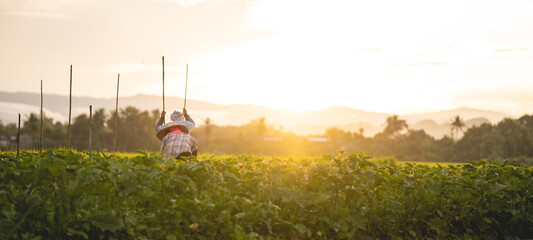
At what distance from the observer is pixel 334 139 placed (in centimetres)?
13000

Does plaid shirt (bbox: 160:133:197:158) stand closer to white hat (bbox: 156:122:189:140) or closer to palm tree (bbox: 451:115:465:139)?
white hat (bbox: 156:122:189:140)

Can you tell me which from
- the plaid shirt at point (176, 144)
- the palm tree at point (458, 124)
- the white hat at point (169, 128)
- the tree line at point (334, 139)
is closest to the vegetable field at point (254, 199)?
the plaid shirt at point (176, 144)

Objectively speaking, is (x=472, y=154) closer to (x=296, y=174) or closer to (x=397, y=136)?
(x=397, y=136)

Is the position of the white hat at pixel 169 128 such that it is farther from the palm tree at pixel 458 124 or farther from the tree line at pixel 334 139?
the palm tree at pixel 458 124

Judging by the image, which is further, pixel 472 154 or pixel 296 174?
pixel 472 154

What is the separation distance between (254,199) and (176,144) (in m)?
4.28

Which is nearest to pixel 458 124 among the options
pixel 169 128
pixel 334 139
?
pixel 334 139

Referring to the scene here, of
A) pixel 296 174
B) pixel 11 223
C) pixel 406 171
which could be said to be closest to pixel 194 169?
Answer: pixel 296 174

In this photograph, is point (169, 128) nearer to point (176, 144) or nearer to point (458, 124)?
point (176, 144)

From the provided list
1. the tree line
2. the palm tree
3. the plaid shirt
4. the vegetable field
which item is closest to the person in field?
the plaid shirt

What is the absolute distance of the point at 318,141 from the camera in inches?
5157

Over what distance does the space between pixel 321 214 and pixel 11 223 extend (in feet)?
13.3

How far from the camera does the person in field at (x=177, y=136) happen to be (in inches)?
394

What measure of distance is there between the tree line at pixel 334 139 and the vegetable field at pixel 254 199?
56.1 meters
